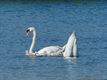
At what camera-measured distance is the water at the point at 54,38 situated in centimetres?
2159

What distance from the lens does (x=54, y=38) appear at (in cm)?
2903

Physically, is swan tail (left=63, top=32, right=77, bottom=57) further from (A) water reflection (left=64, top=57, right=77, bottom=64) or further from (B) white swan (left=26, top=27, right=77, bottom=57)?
(A) water reflection (left=64, top=57, right=77, bottom=64)

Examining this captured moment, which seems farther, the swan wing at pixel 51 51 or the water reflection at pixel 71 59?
the swan wing at pixel 51 51

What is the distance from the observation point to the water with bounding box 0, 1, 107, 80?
21.6 metres

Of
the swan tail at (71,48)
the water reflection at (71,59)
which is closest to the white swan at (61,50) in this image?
the swan tail at (71,48)

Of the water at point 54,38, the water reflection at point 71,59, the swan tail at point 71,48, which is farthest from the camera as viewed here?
the swan tail at point 71,48

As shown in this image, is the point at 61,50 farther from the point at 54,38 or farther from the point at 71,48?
the point at 54,38

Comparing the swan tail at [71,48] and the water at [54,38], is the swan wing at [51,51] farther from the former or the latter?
the water at [54,38]

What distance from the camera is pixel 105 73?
21.3 meters

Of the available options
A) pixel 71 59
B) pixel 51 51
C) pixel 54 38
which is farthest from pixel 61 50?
pixel 54 38

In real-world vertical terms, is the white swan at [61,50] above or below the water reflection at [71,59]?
above

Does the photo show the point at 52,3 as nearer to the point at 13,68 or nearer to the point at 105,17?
the point at 105,17

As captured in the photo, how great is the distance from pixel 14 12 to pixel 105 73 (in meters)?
19.7

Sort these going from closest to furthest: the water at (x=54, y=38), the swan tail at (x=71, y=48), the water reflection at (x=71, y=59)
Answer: the water at (x=54, y=38) → the water reflection at (x=71, y=59) → the swan tail at (x=71, y=48)
